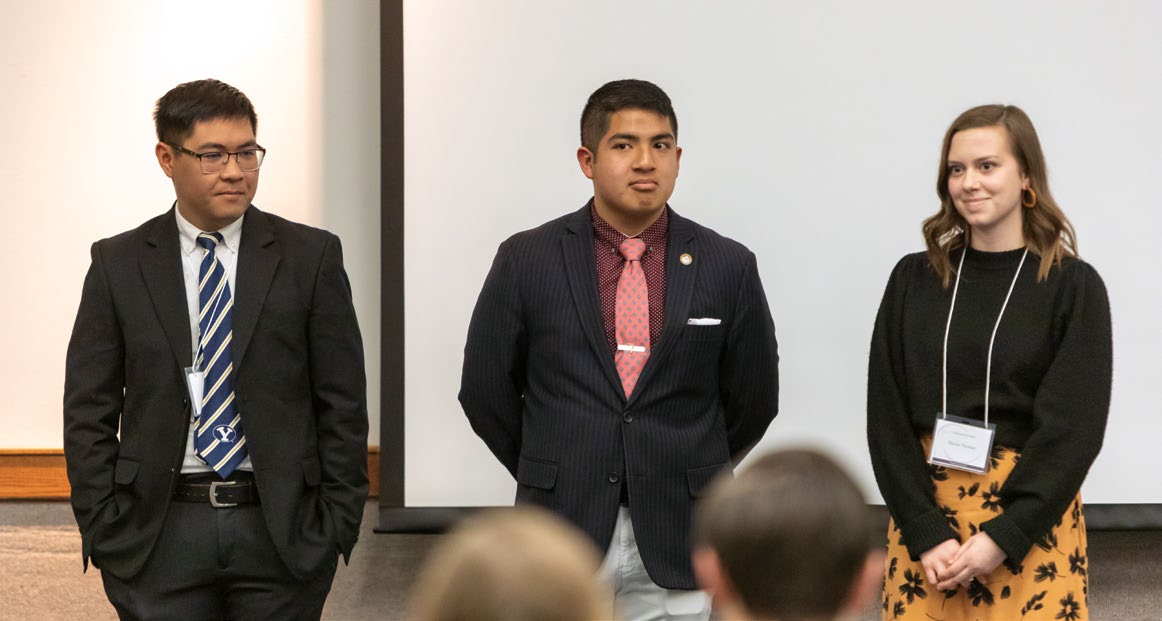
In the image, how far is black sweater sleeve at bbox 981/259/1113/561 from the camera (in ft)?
8.12

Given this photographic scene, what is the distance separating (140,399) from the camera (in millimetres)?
2584

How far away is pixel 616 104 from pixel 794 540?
5.34 ft

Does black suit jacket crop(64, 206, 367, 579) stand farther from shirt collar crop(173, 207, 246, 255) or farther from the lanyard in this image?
the lanyard

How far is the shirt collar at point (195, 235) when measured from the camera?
2682 mm

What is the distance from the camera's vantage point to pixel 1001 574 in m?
2.55

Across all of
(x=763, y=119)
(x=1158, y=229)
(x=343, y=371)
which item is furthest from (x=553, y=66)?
(x=1158, y=229)

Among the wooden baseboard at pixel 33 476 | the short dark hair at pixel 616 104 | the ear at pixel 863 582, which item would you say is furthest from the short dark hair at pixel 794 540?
the wooden baseboard at pixel 33 476

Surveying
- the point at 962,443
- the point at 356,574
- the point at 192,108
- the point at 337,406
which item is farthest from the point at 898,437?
the point at 356,574

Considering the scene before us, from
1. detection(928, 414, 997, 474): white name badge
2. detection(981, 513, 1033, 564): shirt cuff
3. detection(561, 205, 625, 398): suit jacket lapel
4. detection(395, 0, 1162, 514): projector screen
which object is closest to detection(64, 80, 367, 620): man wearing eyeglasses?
detection(561, 205, 625, 398): suit jacket lapel

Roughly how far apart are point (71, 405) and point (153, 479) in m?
0.26

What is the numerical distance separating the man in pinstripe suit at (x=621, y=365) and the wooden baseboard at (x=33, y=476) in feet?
4.36

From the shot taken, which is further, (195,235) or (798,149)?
(798,149)

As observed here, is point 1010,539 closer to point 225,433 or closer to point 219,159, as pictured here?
point 225,433

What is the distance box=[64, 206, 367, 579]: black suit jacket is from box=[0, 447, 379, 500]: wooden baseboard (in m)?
1.24
